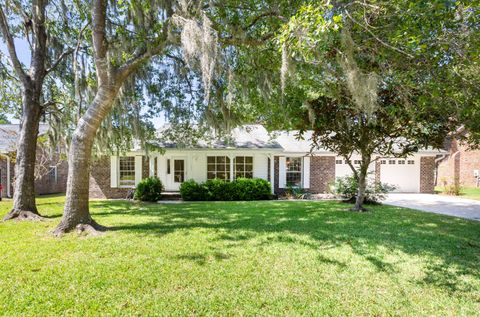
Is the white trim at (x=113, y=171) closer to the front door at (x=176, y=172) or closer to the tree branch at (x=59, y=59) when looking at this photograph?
the front door at (x=176, y=172)

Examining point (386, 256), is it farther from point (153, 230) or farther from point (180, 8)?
point (180, 8)

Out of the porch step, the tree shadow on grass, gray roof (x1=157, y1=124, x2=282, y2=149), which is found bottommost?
the porch step

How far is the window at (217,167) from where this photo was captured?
14.1 meters

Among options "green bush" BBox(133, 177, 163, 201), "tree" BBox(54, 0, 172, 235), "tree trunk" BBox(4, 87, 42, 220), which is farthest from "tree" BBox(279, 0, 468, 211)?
"green bush" BBox(133, 177, 163, 201)

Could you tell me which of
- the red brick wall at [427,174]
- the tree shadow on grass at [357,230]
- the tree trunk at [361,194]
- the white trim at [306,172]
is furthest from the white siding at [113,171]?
the red brick wall at [427,174]

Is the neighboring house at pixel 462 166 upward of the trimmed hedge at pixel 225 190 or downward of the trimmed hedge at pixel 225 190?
upward

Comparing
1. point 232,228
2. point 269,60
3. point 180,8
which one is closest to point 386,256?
point 232,228

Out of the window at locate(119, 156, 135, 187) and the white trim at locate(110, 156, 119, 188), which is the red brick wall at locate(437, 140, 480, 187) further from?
the white trim at locate(110, 156, 119, 188)

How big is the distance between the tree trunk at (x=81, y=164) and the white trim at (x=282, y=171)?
10.2 metres

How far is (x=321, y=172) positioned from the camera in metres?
15.0

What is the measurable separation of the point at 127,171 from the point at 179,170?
2.67m

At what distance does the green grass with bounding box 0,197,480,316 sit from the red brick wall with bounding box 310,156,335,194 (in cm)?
828

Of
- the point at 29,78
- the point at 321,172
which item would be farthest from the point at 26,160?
the point at 321,172

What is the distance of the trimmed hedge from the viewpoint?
41.4 ft
